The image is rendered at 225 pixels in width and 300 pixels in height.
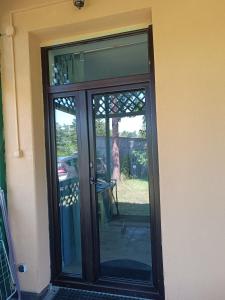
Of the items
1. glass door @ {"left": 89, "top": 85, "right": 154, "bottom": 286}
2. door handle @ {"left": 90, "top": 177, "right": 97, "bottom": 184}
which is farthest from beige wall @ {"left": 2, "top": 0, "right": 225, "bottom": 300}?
door handle @ {"left": 90, "top": 177, "right": 97, "bottom": 184}

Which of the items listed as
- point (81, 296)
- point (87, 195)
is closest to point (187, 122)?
point (87, 195)

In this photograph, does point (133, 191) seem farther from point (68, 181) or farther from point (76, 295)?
point (76, 295)

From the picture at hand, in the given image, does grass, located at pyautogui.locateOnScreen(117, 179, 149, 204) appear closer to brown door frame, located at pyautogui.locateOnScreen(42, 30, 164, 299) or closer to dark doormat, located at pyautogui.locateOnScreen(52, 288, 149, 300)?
brown door frame, located at pyautogui.locateOnScreen(42, 30, 164, 299)

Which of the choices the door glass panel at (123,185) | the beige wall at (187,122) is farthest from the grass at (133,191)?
the beige wall at (187,122)

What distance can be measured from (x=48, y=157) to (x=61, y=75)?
0.79 metres

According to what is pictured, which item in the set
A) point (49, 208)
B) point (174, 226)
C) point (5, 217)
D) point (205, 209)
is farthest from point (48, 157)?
point (205, 209)

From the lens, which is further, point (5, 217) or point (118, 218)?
point (118, 218)

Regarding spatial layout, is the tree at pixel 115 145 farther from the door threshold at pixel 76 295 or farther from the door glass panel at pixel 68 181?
the door threshold at pixel 76 295

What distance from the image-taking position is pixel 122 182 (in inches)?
99.7

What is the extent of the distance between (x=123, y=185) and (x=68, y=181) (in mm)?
538

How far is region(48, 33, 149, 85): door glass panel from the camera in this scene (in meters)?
2.42

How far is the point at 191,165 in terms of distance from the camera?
6.85 ft

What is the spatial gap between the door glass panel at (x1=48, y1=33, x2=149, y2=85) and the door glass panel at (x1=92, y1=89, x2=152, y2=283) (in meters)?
0.21

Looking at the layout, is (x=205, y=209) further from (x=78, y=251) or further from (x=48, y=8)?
(x=48, y=8)
